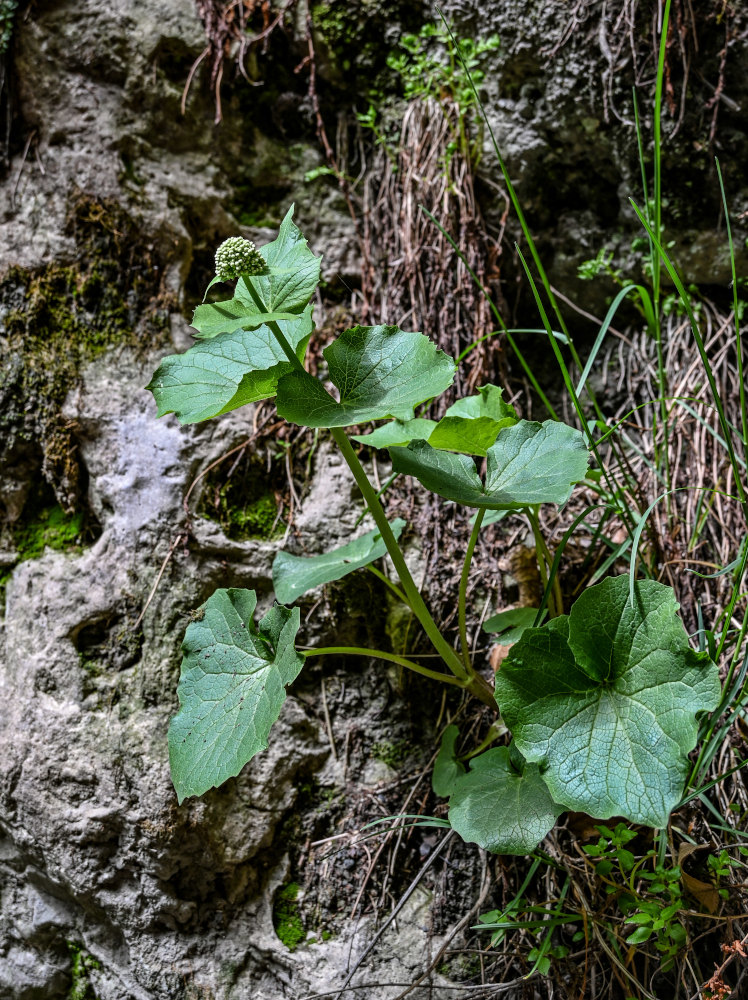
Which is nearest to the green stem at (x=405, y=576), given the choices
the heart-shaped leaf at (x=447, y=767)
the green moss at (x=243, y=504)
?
the heart-shaped leaf at (x=447, y=767)

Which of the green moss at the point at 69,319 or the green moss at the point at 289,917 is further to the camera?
the green moss at the point at 69,319

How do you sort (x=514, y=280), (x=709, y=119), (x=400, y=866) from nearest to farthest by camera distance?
(x=400, y=866) < (x=709, y=119) < (x=514, y=280)

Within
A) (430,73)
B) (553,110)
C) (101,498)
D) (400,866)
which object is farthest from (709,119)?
(400,866)

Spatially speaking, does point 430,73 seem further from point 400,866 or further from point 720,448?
point 400,866

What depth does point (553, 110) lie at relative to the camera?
1.79m

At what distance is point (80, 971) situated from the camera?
1449 millimetres

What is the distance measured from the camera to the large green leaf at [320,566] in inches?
49.8

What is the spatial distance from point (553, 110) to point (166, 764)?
6.06 feet

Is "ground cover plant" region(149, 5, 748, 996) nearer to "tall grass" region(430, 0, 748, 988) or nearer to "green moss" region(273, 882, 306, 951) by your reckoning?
"tall grass" region(430, 0, 748, 988)

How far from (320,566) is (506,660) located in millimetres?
461

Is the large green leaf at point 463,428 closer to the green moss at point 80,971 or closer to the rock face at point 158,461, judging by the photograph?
the rock face at point 158,461

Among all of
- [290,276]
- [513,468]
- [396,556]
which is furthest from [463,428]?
[290,276]

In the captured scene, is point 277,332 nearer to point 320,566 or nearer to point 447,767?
point 320,566

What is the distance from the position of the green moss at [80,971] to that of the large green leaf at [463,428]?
1241mm
